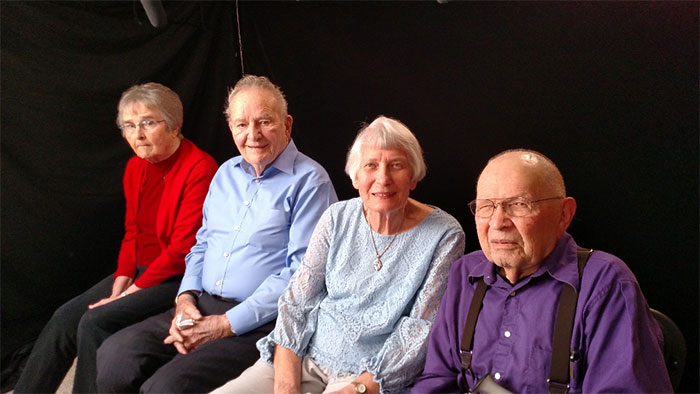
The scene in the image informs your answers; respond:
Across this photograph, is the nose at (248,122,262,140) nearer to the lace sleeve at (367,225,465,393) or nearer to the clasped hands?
the clasped hands

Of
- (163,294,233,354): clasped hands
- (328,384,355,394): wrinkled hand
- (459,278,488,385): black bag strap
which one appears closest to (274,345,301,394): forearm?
(328,384,355,394): wrinkled hand

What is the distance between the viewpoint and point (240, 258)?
2.38 meters

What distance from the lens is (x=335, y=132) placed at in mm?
3123

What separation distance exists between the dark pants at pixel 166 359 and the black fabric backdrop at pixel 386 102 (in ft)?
4.04

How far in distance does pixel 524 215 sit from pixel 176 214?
177 cm

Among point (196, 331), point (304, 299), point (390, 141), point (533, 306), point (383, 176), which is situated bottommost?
point (196, 331)

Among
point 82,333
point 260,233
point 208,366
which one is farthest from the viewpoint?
point 82,333

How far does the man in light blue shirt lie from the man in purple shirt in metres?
0.77

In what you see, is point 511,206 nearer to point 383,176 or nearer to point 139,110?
point 383,176

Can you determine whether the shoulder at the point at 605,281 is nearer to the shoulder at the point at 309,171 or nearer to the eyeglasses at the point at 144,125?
the shoulder at the point at 309,171

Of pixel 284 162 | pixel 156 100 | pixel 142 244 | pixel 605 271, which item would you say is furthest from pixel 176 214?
pixel 605 271

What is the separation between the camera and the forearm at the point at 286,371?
6.30 ft

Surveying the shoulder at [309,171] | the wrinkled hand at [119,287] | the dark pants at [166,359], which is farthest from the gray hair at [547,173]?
the wrinkled hand at [119,287]

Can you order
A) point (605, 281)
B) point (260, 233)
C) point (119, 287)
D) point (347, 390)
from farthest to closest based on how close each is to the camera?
point (119, 287) < point (260, 233) < point (347, 390) < point (605, 281)
